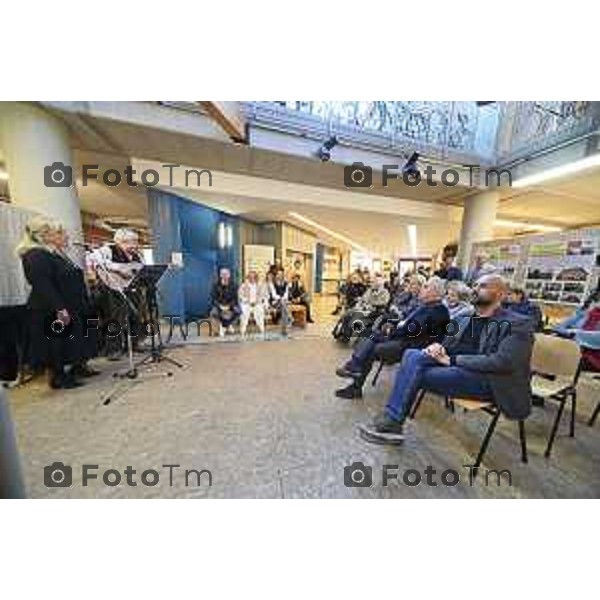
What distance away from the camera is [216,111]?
9.64 ft

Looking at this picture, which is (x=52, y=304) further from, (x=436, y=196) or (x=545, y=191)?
(x=545, y=191)

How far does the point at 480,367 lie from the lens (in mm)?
1704

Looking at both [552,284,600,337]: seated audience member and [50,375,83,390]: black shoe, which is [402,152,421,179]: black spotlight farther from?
[50,375,83,390]: black shoe

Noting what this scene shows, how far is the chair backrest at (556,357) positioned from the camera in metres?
1.95

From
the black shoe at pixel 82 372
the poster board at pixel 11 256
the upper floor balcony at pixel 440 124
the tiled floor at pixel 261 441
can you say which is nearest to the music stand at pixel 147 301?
the tiled floor at pixel 261 441

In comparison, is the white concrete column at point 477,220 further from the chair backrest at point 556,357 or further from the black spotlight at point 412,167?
the chair backrest at point 556,357

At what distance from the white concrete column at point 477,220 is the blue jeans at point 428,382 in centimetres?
458

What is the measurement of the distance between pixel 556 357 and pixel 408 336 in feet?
3.06

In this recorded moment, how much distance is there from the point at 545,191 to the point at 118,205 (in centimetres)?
865

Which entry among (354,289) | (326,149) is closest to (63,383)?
(326,149)

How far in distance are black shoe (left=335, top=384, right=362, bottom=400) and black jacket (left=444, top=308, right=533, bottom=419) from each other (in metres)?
1.11

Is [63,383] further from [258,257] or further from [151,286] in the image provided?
[258,257]
